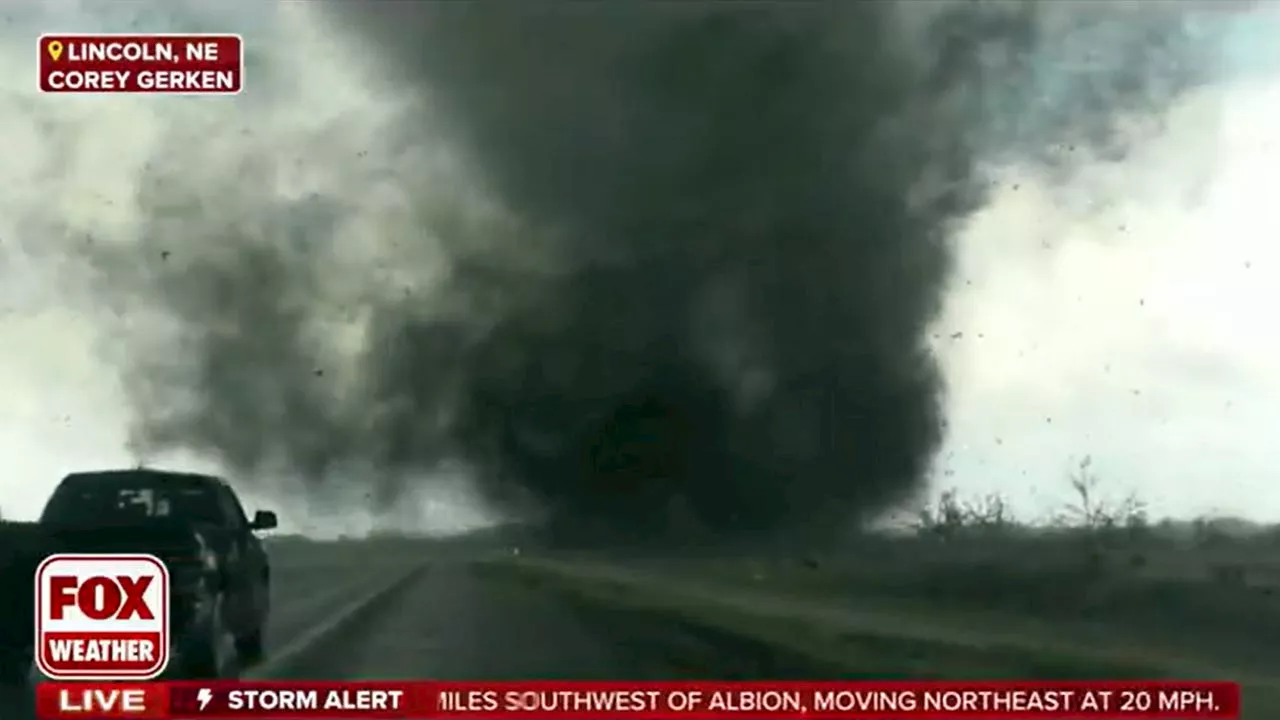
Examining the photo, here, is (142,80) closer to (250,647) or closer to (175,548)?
(175,548)

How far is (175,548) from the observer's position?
7414 millimetres

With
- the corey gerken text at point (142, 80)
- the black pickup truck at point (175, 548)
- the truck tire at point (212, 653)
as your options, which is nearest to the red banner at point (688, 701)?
the truck tire at point (212, 653)

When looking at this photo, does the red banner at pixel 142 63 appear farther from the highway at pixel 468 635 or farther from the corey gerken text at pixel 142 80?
the highway at pixel 468 635

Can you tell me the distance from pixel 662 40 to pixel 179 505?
229 centimetres

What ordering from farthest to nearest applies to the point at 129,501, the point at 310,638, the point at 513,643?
the point at 513,643 < the point at 310,638 < the point at 129,501

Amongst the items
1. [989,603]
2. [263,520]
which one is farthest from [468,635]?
[989,603]

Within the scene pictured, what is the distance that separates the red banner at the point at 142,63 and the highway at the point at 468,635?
1.72 metres

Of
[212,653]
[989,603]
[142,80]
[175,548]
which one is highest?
[142,80]

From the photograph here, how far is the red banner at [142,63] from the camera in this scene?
7.23 metres

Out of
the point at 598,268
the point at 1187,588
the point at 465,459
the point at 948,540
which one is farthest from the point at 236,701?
the point at 1187,588

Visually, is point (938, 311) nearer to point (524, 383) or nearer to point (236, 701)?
point (524, 383)

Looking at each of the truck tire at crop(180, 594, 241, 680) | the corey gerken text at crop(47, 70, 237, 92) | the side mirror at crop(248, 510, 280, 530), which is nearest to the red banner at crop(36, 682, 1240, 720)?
the truck tire at crop(180, 594, 241, 680)

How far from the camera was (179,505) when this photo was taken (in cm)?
732

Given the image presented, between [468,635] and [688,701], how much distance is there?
0.89 meters
